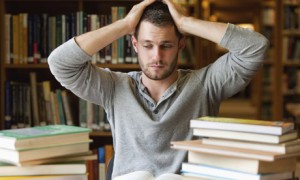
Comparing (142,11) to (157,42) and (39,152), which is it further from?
(39,152)

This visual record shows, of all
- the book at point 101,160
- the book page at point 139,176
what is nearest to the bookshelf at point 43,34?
the book at point 101,160

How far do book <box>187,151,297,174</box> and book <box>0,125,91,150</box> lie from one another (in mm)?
325

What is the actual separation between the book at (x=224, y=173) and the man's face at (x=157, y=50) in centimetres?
45

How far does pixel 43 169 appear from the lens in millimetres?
1435

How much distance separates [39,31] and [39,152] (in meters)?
2.11

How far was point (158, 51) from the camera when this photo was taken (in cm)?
180

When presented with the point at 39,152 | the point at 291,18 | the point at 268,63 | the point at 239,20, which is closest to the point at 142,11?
the point at 39,152

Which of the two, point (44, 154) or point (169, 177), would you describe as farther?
point (169, 177)

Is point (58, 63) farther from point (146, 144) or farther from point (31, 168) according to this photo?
point (31, 168)

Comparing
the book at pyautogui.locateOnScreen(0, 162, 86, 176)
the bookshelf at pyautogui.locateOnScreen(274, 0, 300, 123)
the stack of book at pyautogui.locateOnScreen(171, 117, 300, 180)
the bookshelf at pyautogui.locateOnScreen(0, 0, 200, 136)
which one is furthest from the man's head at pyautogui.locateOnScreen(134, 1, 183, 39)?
the bookshelf at pyautogui.locateOnScreen(274, 0, 300, 123)

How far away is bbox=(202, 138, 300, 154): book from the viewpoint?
1350 millimetres

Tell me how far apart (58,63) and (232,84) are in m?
0.63

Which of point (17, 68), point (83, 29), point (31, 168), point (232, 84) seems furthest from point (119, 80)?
point (17, 68)

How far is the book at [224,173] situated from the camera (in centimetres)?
138
